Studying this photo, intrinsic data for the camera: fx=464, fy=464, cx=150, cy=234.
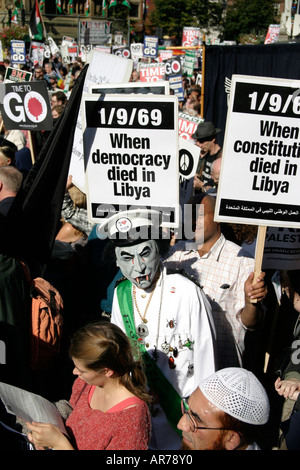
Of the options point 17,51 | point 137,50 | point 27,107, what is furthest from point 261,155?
point 137,50

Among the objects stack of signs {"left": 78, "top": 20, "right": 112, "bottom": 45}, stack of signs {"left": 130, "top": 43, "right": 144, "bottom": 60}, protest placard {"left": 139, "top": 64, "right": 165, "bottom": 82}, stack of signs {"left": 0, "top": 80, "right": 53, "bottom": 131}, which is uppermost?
stack of signs {"left": 78, "top": 20, "right": 112, "bottom": 45}

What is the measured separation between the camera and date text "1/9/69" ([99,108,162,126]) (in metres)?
2.90

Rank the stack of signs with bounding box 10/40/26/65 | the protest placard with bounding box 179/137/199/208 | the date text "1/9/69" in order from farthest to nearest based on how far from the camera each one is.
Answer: the stack of signs with bounding box 10/40/26/65 → the protest placard with bounding box 179/137/199/208 → the date text "1/9/69"

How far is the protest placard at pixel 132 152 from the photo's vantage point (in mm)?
2896

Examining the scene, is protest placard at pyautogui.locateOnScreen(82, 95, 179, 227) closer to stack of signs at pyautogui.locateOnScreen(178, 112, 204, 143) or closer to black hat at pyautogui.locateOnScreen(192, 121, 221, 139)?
black hat at pyautogui.locateOnScreen(192, 121, 221, 139)

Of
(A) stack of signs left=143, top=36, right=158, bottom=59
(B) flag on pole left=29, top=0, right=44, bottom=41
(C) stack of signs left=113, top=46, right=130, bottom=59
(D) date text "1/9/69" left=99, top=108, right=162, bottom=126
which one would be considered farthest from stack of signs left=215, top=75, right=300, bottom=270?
(B) flag on pole left=29, top=0, right=44, bottom=41

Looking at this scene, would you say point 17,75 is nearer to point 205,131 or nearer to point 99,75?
point 205,131

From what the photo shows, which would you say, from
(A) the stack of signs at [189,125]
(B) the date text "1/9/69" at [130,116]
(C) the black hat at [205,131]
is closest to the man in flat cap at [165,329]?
(B) the date text "1/9/69" at [130,116]

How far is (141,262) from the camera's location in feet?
8.61

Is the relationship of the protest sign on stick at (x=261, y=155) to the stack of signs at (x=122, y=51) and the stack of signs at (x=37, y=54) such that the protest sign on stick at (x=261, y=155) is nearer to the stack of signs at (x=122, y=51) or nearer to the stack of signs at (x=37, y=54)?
the stack of signs at (x=122, y=51)

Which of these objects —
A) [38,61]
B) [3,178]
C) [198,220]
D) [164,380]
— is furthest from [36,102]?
[38,61]

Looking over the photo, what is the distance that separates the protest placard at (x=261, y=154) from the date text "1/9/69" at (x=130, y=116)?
480 mm

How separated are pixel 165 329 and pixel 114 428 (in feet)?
2.37

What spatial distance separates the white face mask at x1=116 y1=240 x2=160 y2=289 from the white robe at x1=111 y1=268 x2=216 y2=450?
13 cm
